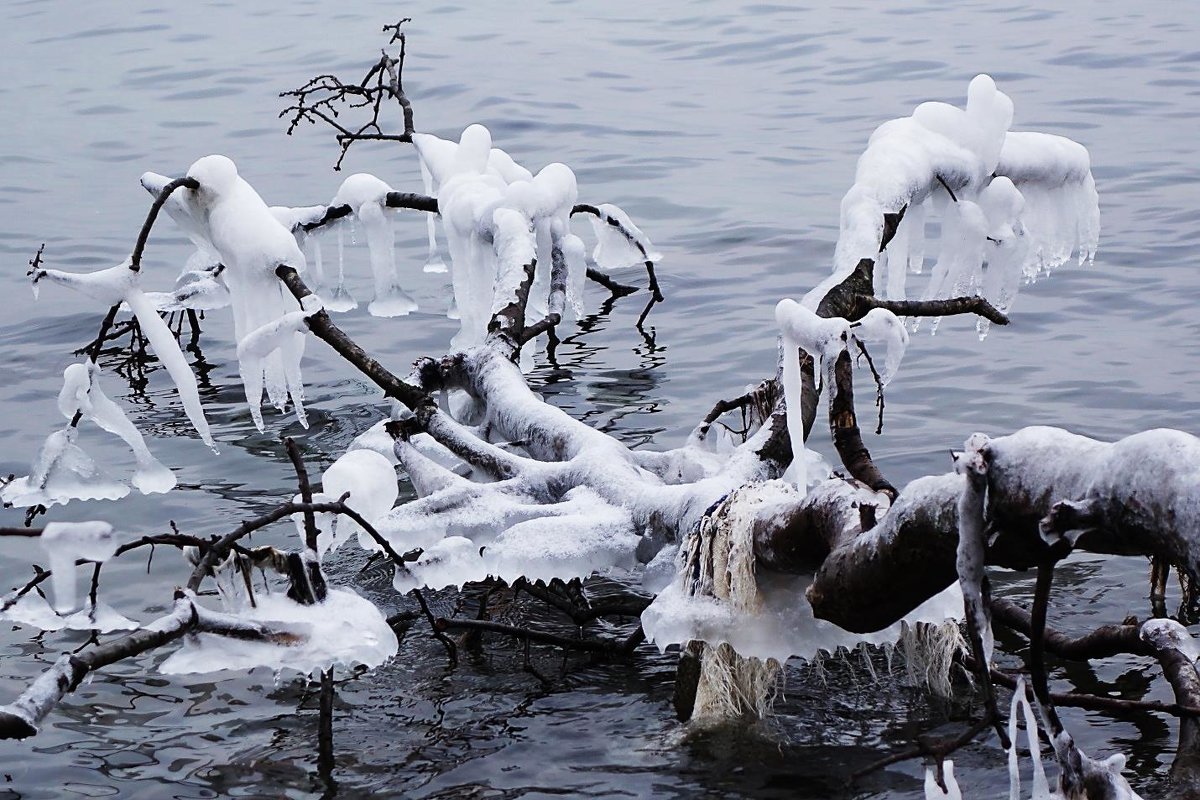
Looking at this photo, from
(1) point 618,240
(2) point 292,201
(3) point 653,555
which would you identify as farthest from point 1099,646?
(2) point 292,201

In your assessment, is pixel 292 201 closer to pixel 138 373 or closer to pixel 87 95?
pixel 138 373

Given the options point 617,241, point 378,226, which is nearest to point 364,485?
point 378,226

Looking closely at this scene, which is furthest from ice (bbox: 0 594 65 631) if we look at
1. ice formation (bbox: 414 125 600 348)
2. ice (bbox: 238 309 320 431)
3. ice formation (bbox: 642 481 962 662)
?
ice formation (bbox: 414 125 600 348)

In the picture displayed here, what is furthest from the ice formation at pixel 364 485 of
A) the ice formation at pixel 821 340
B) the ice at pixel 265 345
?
the ice formation at pixel 821 340

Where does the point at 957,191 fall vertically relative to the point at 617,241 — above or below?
above

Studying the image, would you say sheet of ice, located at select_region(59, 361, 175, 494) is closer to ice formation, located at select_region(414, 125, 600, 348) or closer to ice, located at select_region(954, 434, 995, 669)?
ice formation, located at select_region(414, 125, 600, 348)

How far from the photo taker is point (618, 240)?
9.06 meters

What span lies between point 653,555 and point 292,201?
801cm

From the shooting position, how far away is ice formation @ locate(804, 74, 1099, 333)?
5.42 m

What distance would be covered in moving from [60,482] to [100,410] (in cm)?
86

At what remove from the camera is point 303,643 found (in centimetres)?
364

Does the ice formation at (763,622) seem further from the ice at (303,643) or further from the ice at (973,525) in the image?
the ice at (973,525)

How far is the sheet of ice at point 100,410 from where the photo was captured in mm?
5379

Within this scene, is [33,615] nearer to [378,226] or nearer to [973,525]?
[973,525]
